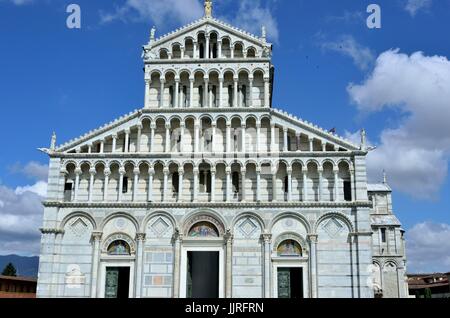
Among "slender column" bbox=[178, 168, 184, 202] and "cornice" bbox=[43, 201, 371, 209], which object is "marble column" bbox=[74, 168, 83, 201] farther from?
"slender column" bbox=[178, 168, 184, 202]

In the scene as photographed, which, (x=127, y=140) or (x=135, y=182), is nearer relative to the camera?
(x=135, y=182)

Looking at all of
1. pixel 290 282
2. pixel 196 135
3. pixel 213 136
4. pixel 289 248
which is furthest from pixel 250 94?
pixel 290 282

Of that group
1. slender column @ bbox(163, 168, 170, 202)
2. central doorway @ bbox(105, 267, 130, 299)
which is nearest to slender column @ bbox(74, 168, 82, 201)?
central doorway @ bbox(105, 267, 130, 299)

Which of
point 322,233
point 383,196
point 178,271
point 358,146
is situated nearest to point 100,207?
point 178,271

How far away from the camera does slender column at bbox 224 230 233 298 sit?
32.1 metres

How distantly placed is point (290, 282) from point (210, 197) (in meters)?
7.45

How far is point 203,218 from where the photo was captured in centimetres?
3341

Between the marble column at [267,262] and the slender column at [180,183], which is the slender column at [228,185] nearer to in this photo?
the slender column at [180,183]

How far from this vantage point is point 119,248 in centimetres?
3362

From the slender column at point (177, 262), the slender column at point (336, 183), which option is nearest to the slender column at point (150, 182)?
the slender column at point (177, 262)

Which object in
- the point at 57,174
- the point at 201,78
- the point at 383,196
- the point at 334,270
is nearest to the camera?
the point at 334,270

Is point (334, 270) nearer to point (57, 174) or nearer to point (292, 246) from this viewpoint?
point (292, 246)

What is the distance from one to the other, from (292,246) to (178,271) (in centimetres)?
742

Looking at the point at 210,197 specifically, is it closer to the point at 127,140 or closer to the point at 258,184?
the point at 258,184
